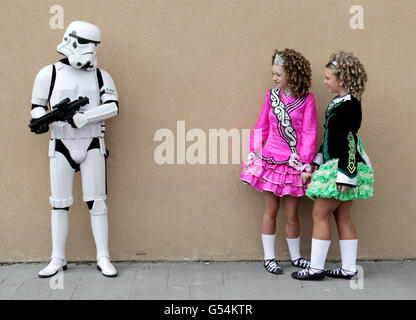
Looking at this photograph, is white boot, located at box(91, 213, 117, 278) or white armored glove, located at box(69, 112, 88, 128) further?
white boot, located at box(91, 213, 117, 278)

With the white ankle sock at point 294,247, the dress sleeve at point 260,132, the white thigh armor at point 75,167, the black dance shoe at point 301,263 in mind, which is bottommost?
the black dance shoe at point 301,263

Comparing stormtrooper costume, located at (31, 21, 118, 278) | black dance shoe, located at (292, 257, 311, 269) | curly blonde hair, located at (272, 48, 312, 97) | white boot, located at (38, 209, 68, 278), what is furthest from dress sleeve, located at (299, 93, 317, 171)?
white boot, located at (38, 209, 68, 278)

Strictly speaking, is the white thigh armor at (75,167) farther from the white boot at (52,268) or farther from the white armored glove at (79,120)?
the white boot at (52,268)

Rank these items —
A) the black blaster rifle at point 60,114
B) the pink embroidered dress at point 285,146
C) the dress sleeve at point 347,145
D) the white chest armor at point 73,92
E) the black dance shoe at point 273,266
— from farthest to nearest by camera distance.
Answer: the black dance shoe at point 273,266 → the pink embroidered dress at point 285,146 → the white chest armor at point 73,92 → the black blaster rifle at point 60,114 → the dress sleeve at point 347,145

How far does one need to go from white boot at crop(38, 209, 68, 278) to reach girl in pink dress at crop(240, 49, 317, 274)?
1560mm

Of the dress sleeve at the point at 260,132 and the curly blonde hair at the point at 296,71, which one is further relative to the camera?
the dress sleeve at the point at 260,132

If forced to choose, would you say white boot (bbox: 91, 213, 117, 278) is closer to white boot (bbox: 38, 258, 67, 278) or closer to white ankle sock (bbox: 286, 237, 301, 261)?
white boot (bbox: 38, 258, 67, 278)

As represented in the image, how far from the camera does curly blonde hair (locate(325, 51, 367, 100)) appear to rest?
4703 millimetres

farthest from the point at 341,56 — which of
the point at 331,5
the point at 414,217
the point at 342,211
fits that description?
the point at 414,217

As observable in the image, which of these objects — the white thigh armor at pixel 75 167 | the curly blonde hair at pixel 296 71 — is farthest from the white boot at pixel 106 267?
the curly blonde hair at pixel 296 71

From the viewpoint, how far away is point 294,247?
5.27 m

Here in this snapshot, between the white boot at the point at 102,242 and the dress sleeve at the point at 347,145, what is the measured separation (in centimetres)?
198

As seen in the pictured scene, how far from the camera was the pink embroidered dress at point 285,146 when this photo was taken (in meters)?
4.96
